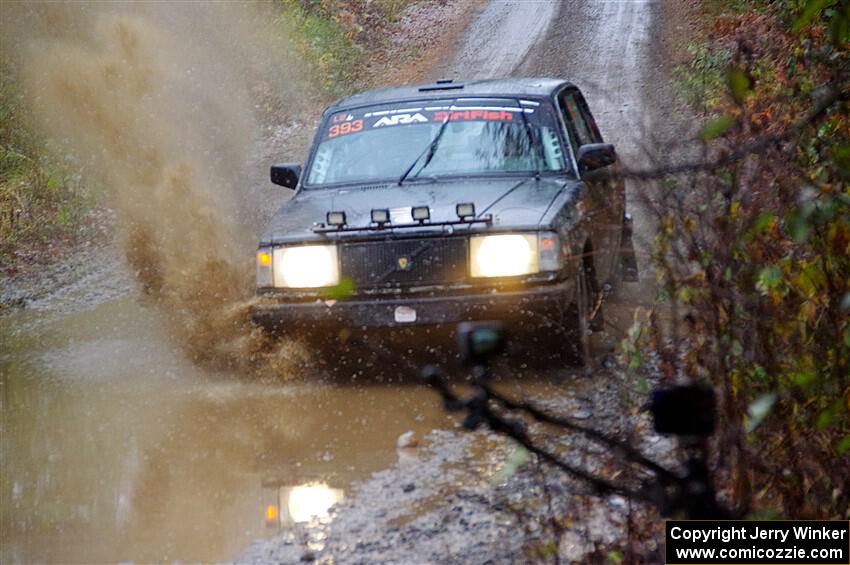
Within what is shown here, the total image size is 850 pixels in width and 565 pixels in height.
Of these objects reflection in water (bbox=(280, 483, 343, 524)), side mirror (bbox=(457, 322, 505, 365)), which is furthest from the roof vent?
side mirror (bbox=(457, 322, 505, 365))

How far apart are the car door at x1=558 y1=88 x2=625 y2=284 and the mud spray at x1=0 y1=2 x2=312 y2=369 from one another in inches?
77.1

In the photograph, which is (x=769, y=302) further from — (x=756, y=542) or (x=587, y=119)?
(x=587, y=119)

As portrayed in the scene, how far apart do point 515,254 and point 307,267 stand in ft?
3.81

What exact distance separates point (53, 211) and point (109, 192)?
3.39 ft

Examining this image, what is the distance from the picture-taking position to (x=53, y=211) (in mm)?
13055

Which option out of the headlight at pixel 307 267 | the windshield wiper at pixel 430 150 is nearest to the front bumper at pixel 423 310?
the headlight at pixel 307 267

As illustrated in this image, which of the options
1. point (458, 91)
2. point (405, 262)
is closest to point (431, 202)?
point (405, 262)

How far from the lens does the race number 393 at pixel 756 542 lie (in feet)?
7.51

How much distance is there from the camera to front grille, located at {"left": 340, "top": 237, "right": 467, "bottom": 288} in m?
6.36

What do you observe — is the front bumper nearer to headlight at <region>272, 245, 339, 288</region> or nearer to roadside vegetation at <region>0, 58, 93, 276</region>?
headlight at <region>272, 245, 339, 288</region>

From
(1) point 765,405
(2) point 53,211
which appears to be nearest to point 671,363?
(1) point 765,405

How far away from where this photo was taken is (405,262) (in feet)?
21.0

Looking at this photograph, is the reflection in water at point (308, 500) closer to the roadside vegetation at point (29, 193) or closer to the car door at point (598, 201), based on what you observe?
the car door at point (598, 201)

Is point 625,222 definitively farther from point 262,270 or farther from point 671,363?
point 671,363
